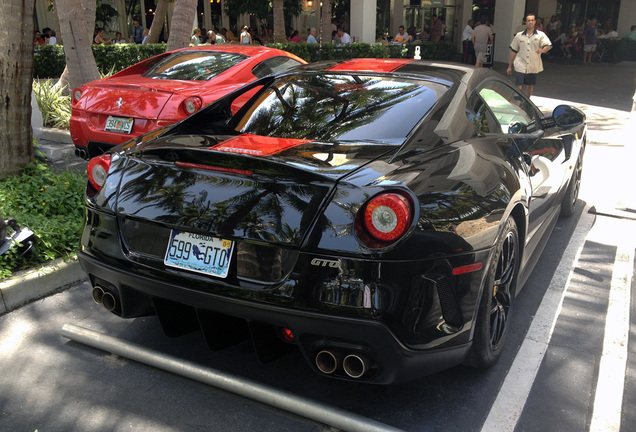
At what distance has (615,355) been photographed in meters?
3.53

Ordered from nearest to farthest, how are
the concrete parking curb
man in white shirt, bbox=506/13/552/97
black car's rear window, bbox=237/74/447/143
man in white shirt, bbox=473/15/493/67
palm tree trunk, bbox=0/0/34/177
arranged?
black car's rear window, bbox=237/74/447/143, the concrete parking curb, palm tree trunk, bbox=0/0/34/177, man in white shirt, bbox=506/13/552/97, man in white shirt, bbox=473/15/493/67

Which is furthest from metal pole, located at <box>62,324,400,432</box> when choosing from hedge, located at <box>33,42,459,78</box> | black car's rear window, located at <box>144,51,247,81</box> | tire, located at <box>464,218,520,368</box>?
hedge, located at <box>33,42,459,78</box>

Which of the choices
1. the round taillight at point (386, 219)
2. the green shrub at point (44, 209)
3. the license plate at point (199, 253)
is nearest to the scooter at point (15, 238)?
the green shrub at point (44, 209)

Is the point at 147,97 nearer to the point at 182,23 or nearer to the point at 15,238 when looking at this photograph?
the point at 15,238

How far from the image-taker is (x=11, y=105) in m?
5.78

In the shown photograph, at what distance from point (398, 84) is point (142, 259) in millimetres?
1779

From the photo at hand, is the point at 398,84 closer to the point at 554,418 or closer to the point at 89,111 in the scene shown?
the point at 554,418

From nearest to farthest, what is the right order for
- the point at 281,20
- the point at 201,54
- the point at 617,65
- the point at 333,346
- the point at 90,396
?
1. the point at 333,346
2. the point at 90,396
3. the point at 201,54
4. the point at 281,20
5. the point at 617,65

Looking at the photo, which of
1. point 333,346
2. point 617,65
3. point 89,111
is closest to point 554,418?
point 333,346

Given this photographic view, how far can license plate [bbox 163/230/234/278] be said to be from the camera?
2.73 m

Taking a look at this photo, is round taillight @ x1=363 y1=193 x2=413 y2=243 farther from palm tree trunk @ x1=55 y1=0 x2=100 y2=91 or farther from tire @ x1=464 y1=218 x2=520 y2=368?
palm tree trunk @ x1=55 y1=0 x2=100 y2=91

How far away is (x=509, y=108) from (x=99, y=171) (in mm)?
2741

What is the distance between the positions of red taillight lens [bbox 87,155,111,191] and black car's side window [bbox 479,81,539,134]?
2215mm

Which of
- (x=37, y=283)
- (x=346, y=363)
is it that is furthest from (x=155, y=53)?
(x=346, y=363)
